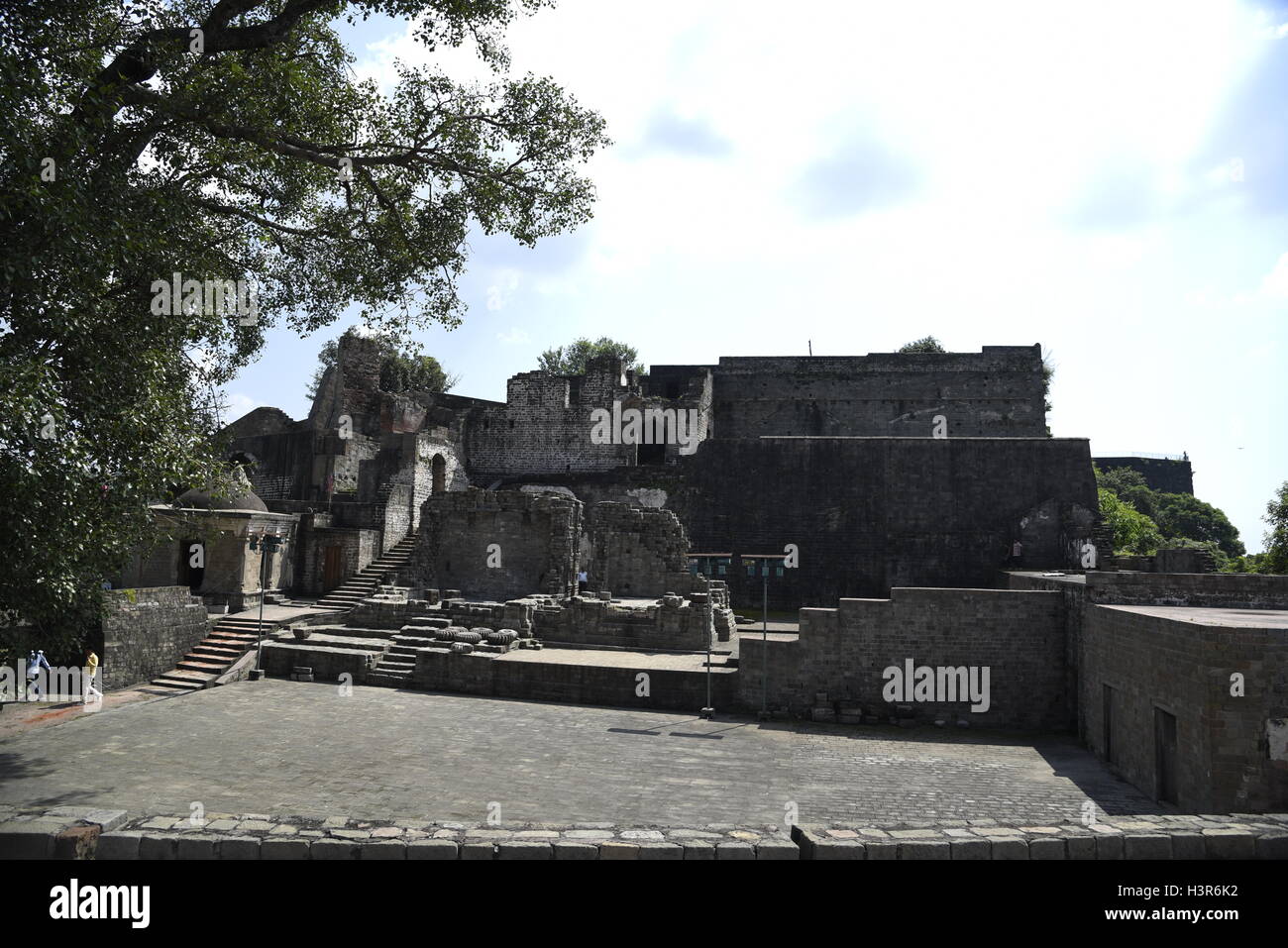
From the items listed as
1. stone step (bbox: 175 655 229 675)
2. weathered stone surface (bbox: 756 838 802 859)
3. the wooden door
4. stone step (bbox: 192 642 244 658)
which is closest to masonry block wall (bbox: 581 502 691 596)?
the wooden door

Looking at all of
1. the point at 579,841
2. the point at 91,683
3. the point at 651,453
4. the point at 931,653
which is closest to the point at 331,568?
the point at 91,683

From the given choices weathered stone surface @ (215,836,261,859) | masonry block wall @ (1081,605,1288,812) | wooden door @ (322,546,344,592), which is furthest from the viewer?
wooden door @ (322,546,344,592)

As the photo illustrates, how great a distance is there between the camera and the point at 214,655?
17.5m

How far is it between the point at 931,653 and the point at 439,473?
899 inches

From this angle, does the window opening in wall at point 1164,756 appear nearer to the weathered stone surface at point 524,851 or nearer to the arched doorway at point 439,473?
the weathered stone surface at point 524,851

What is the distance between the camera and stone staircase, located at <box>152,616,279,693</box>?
53.1 ft

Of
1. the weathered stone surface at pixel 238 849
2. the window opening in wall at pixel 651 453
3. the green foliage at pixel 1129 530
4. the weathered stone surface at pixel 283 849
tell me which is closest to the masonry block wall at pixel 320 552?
the window opening in wall at pixel 651 453

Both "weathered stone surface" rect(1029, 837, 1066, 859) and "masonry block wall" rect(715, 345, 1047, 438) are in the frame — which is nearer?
"weathered stone surface" rect(1029, 837, 1066, 859)

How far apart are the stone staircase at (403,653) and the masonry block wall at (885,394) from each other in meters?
25.6

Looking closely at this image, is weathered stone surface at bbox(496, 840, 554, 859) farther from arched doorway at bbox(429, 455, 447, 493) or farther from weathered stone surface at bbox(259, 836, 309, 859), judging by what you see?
arched doorway at bbox(429, 455, 447, 493)

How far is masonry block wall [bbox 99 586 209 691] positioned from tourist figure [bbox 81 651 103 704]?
14.8 inches

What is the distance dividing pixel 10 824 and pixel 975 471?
2383 centimetres

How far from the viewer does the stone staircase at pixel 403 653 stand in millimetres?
16609

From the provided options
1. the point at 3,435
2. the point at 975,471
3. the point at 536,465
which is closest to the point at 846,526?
the point at 975,471
